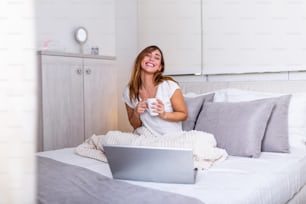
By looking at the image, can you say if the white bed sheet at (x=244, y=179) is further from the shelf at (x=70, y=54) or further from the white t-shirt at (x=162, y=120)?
the shelf at (x=70, y=54)

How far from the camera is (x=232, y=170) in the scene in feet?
5.88

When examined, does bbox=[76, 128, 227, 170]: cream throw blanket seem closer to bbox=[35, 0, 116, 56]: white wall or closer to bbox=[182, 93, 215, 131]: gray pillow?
bbox=[182, 93, 215, 131]: gray pillow

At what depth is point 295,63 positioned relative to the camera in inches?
109

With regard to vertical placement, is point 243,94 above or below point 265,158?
above

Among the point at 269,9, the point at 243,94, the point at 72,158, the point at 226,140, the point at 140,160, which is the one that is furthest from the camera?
the point at 269,9

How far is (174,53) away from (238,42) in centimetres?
66

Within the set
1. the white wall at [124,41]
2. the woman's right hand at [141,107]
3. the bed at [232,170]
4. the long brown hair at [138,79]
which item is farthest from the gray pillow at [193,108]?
the white wall at [124,41]

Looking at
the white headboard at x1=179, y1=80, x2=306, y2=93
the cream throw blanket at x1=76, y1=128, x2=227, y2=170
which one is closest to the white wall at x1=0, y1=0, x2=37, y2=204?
the cream throw blanket at x1=76, y1=128, x2=227, y2=170

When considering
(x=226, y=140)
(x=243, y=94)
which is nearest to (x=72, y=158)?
(x=226, y=140)

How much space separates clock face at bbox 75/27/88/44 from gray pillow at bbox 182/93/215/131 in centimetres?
126

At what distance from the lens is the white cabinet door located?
331 centimetres

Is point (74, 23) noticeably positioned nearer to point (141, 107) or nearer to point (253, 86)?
point (141, 107)

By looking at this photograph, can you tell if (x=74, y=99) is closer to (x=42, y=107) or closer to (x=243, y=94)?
(x=42, y=107)

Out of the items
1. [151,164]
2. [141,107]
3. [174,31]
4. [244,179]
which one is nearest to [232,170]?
[244,179]
